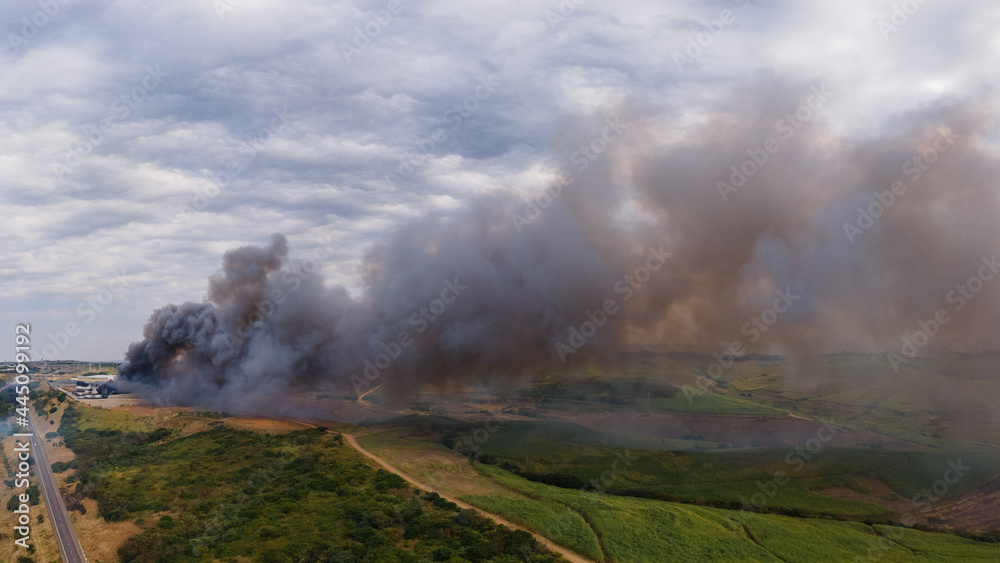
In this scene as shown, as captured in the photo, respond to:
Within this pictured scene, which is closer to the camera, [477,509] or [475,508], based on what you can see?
[477,509]

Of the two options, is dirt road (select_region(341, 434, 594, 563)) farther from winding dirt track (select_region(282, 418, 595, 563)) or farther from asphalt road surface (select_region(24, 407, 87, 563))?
asphalt road surface (select_region(24, 407, 87, 563))

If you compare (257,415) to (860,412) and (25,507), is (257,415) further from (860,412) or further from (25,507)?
(860,412)

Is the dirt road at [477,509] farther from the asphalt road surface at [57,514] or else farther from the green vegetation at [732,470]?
the asphalt road surface at [57,514]

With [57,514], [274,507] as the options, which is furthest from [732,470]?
[57,514]

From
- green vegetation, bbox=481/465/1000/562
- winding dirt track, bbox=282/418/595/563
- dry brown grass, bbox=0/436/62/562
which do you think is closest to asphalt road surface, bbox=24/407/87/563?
dry brown grass, bbox=0/436/62/562

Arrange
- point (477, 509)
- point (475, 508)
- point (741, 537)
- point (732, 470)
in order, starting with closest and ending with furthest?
point (741, 537), point (477, 509), point (475, 508), point (732, 470)

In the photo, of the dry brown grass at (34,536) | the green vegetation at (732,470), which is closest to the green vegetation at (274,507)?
the dry brown grass at (34,536)

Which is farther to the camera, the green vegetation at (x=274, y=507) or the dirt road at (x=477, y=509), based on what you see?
the dirt road at (x=477, y=509)

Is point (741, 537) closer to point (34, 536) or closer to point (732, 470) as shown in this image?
point (732, 470)
